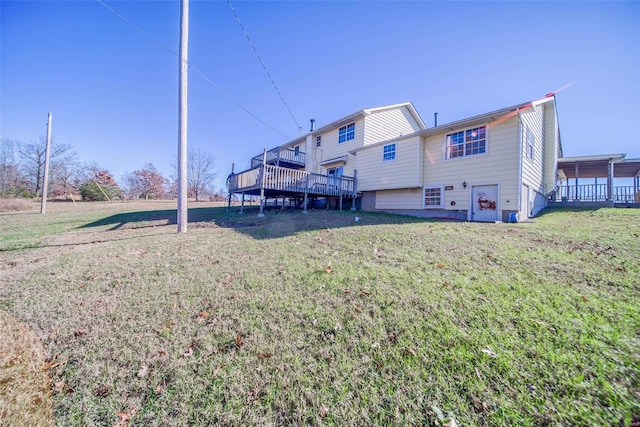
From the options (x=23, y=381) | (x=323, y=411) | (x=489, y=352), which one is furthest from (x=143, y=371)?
(x=489, y=352)

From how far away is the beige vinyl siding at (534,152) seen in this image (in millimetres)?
9211

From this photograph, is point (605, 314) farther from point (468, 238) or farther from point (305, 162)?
point (305, 162)

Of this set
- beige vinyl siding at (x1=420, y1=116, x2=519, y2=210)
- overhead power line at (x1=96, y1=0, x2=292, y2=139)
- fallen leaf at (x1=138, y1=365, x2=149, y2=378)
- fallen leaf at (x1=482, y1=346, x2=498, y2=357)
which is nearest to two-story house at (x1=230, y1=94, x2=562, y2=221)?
beige vinyl siding at (x1=420, y1=116, x2=519, y2=210)

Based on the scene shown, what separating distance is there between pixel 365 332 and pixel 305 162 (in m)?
17.2

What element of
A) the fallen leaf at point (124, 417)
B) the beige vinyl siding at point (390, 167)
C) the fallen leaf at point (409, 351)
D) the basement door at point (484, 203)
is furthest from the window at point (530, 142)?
the fallen leaf at point (124, 417)

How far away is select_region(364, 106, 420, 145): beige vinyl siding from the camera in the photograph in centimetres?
1515

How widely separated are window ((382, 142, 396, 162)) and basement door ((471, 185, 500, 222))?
4124mm

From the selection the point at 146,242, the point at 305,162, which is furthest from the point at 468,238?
the point at 305,162

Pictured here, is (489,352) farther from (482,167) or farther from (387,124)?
(387,124)

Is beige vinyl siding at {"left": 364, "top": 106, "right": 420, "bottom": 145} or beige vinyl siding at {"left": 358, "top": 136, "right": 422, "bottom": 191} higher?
beige vinyl siding at {"left": 364, "top": 106, "right": 420, "bottom": 145}

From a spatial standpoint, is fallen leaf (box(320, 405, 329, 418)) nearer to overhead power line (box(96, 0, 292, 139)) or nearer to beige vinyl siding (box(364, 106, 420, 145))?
overhead power line (box(96, 0, 292, 139))

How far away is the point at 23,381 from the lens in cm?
203

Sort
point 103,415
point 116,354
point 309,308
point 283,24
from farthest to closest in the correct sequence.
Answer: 1. point 283,24
2. point 309,308
3. point 116,354
4. point 103,415

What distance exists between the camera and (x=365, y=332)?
2.53m
